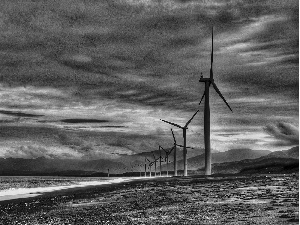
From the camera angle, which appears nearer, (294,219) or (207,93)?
(294,219)

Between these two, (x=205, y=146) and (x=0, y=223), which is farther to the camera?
(x=205, y=146)

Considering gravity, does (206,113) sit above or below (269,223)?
above

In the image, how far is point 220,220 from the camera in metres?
21.2

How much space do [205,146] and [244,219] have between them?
8057cm

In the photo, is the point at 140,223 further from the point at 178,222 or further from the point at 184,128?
the point at 184,128

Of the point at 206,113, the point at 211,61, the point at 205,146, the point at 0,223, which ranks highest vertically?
the point at 211,61

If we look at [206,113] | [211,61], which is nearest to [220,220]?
[206,113]

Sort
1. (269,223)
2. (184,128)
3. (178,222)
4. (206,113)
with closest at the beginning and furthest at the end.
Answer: (269,223) → (178,222) → (206,113) → (184,128)

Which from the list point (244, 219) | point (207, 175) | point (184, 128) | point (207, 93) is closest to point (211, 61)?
point (207, 93)

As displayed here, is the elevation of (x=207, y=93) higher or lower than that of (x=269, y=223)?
higher

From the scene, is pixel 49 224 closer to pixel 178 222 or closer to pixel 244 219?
pixel 178 222

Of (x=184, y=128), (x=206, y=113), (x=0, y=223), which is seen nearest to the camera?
(x=0, y=223)

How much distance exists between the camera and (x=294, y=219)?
66.6 ft

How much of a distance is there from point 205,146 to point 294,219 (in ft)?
267
